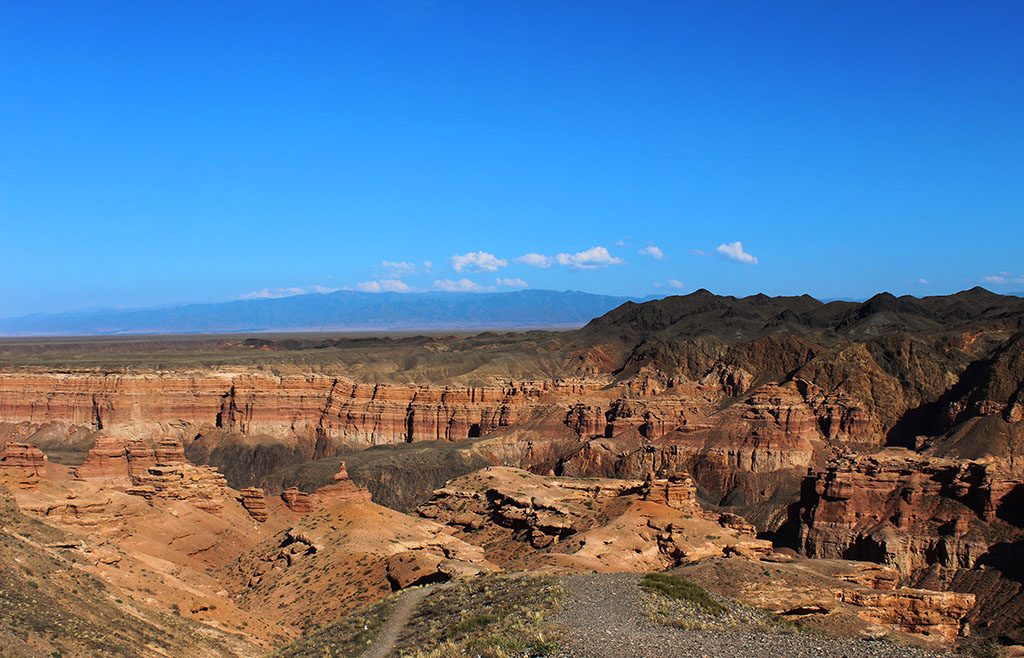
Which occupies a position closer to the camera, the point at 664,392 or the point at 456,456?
the point at 456,456

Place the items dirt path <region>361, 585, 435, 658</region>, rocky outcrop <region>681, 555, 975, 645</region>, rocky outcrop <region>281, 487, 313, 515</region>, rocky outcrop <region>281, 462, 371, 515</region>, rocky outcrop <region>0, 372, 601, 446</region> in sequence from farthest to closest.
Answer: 1. rocky outcrop <region>0, 372, 601, 446</region>
2. rocky outcrop <region>281, 487, 313, 515</region>
3. rocky outcrop <region>281, 462, 371, 515</region>
4. rocky outcrop <region>681, 555, 975, 645</region>
5. dirt path <region>361, 585, 435, 658</region>

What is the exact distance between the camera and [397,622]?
37906mm

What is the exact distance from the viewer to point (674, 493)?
67000mm

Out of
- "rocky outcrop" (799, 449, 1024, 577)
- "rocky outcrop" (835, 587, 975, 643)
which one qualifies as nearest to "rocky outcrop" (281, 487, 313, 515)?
"rocky outcrop" (799, 449, 1024, 577)

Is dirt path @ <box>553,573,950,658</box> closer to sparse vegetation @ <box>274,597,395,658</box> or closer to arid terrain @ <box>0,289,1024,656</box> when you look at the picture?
arid terrain @ <box>0,289,1024,656</box>

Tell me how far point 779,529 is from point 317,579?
169 feet

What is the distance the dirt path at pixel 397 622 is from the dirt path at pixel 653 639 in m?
6.09

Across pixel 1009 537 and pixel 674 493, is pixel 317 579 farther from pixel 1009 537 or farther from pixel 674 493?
pixel 1009 537

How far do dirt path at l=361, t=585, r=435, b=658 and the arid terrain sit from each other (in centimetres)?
19

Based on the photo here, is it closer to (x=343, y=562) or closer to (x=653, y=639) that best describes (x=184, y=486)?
(x=343, y=562)

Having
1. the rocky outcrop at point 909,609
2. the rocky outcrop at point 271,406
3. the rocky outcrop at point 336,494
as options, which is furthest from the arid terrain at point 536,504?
the rocky outcrop at point 271,406

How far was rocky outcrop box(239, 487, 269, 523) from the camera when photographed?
225 feet

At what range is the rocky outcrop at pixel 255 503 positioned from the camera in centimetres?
6850

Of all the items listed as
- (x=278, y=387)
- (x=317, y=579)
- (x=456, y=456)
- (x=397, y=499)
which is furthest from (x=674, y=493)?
(x=278, y=387)
